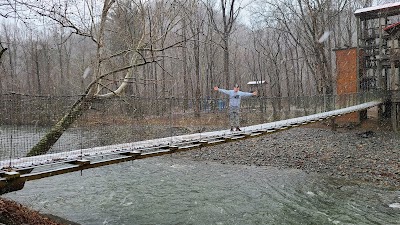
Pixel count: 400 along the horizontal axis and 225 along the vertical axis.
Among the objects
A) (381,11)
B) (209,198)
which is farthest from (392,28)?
(209,198)

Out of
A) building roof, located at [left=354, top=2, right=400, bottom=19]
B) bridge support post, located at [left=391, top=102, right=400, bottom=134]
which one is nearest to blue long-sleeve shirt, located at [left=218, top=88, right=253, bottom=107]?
bridge support post, located at [left=391, top=102, right=400, bottom=134]

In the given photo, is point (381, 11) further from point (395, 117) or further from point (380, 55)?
point (395, 117)

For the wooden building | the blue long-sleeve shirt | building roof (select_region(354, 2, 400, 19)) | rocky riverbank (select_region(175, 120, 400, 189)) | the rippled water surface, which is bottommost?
the rippled water surface

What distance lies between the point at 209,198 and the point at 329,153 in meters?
5.94

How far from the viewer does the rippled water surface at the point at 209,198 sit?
706 centimetres

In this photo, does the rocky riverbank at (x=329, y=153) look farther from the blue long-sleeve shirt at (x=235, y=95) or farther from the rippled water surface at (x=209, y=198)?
the blue long-sleeve shirt at (x=235, y=95)

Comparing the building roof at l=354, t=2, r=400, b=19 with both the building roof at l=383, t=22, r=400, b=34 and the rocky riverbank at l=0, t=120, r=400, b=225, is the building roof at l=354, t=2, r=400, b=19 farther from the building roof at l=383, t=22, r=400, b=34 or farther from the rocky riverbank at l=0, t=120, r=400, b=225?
the rocky riverbank at l=0, t=120, r=400, b=225

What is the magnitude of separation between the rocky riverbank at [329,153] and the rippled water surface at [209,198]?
32.0 inches

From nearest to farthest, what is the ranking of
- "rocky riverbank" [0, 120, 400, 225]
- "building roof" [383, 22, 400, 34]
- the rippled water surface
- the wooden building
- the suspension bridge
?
the suspension bridge → the rippled water surface → "rocky riverbank" [0, 120, 400, 225] → "building roof" [383, 22, 400, 34] → the wooden building

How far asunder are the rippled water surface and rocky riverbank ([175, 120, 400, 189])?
2.67ft

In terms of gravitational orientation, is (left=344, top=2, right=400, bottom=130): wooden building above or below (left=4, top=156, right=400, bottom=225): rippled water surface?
above

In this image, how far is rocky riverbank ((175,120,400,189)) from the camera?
400 inches

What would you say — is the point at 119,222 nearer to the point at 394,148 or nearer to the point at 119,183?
the point at 119,183

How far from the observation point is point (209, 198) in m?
8.38
